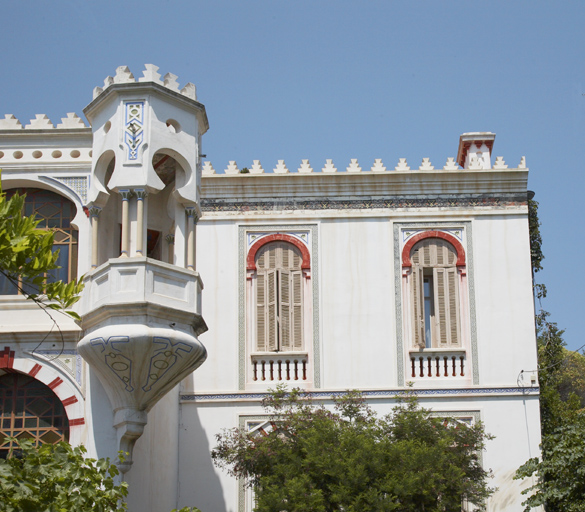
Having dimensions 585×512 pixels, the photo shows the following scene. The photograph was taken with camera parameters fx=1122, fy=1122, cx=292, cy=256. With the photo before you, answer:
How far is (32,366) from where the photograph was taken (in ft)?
59.9

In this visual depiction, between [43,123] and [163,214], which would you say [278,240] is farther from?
[43,123]

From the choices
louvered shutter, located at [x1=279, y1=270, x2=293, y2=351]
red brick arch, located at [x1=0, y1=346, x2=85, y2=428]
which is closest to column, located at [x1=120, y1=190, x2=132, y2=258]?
red brick arch, located at [x1=0, y1=346, x2=85, y2=428]

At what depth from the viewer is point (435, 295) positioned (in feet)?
74.4

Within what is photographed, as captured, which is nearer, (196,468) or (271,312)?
(196,468)

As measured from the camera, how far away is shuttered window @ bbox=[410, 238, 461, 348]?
22469 mm

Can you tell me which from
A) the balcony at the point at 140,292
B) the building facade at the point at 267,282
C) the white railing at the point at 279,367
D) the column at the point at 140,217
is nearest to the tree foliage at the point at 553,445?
the building facade at the point at 267,282

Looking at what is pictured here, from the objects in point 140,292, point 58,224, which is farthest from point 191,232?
point 58,224

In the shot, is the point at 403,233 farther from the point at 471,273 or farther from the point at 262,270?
the point at 262,270

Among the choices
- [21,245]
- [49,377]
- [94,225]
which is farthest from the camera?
[94,225]

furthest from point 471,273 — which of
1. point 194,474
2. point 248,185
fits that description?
point 194,474

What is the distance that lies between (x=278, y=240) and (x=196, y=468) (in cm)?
491

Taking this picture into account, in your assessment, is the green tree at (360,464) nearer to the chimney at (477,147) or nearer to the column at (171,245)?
the column at (171,245)

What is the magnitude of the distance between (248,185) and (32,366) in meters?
6.83

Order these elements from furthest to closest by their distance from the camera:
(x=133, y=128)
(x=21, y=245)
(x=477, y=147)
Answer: (x=477, y=147) < (x=133, y=128) < (x=21, y=245)
